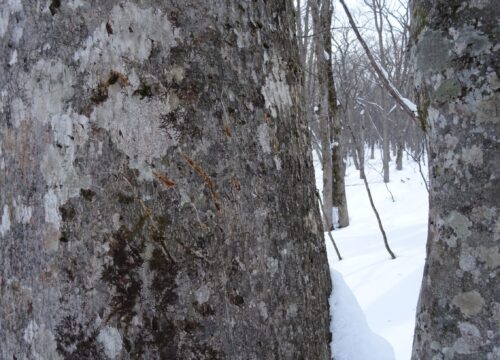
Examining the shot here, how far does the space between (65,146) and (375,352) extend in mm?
718

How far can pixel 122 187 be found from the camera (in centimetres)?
55

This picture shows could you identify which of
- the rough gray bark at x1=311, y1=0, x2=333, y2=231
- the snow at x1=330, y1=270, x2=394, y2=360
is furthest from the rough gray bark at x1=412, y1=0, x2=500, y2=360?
the rough gray bark at x1=311, y1=0, x2=333, y2=231

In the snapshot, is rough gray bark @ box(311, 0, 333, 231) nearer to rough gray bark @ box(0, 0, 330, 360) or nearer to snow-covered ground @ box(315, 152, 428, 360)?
snow-covered ground @ box(315, 152, 428, 360)

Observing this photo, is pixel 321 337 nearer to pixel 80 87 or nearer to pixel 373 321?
pixel 80 87

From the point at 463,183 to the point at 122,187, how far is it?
2.99 feet

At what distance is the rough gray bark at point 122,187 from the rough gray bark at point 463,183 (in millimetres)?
718

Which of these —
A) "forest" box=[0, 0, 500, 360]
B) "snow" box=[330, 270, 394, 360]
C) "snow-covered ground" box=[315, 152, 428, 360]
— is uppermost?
"forest" box=[0, 0, 500, 360]

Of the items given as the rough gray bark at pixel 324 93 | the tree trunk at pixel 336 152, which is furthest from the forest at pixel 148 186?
the tree trunk at pixel 336 152

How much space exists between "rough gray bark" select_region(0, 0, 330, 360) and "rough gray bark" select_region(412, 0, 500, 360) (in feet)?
2.35

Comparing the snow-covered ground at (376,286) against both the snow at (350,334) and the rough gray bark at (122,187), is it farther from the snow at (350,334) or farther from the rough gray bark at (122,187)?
the rough gray bark at (122,187)

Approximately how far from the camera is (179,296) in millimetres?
562

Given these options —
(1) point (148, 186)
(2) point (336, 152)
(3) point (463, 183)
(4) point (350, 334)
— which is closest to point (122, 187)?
(1) point (148, 186)

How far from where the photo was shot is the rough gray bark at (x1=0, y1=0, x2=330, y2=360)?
55 cm

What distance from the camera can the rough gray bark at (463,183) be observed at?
A: 3.48 ft
